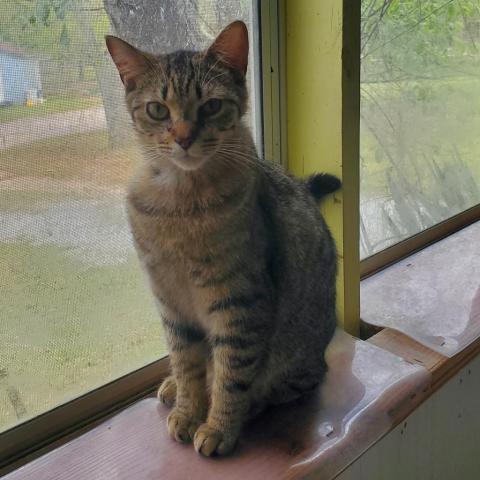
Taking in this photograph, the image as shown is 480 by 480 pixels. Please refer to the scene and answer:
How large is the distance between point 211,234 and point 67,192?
249mm

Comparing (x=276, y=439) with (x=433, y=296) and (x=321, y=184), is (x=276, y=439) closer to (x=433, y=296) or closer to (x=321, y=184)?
(x=321, y=184)

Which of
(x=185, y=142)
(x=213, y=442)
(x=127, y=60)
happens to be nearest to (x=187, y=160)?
(x=185, y=142)

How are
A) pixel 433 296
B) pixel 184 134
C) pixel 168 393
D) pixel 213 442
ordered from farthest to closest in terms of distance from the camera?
pixel 433 296 < pixel 168 393 < pixel 213 442 < pixel 184 134

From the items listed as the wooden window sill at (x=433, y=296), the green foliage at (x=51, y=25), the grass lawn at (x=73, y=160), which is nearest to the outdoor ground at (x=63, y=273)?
the grass lawn at (x=73, y=160)

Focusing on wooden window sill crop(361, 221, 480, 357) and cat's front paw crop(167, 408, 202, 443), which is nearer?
cat's front paw crop(167, 408, 202, 443)

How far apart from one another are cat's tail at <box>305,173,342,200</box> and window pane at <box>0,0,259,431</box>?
311 millimetres

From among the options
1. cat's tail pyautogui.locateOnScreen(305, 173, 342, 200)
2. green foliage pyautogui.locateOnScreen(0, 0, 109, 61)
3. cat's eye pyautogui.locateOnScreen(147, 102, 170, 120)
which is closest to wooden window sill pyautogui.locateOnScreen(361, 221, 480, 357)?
cat's tail pyautogui.locateOnScreen(305, 173, 342, 200)

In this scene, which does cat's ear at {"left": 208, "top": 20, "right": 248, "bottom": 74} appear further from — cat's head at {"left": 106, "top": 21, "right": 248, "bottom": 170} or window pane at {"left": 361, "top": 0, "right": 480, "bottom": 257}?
window pane at {"left": 361, "top": 0, "right": 480, "bottom": 257}

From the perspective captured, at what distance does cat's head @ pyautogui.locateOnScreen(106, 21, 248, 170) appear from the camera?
70cm

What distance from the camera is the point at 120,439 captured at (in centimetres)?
84

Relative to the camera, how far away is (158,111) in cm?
72

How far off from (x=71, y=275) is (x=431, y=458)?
2.69 ft

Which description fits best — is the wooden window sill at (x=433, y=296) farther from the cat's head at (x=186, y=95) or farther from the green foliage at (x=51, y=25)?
the green foliage at (x=51, y=25)

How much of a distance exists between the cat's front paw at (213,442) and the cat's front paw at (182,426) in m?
0.03
